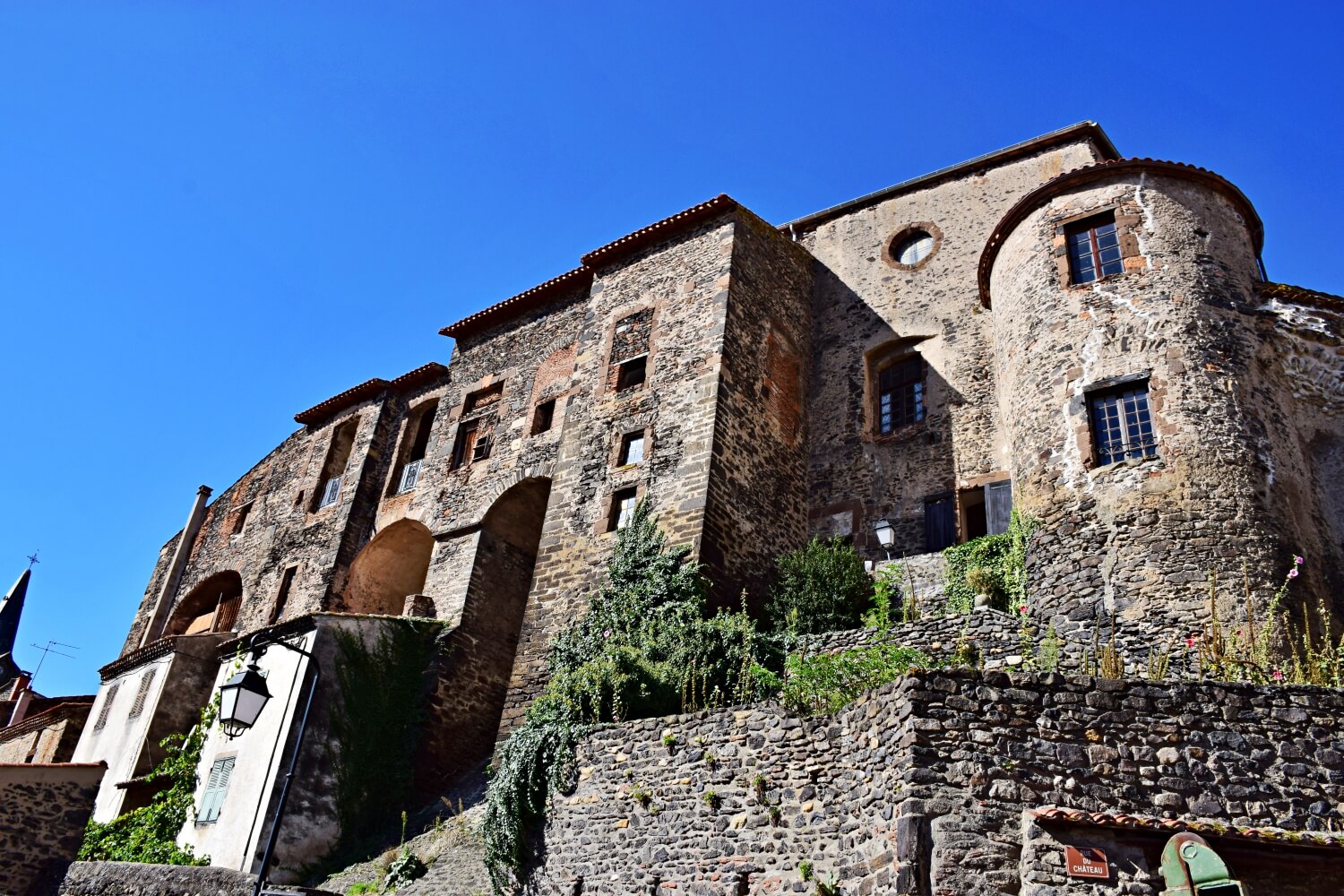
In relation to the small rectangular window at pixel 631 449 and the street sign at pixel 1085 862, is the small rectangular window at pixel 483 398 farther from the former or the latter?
the street sign at pixel 1085 862

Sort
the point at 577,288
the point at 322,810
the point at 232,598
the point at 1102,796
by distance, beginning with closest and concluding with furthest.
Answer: the point at 1102,796
the point at 322,810
the point at 577,288
the point at 232,598

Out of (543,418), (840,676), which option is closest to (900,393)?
(543,418)

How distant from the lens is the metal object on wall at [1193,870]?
7.84 meters

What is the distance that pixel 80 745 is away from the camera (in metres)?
21.8

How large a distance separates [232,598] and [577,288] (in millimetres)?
13879

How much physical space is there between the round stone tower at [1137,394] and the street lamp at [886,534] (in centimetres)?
281

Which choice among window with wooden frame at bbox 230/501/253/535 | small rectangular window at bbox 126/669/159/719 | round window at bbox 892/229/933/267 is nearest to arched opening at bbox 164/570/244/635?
window with wooden frame at bbox 230/501/253/535

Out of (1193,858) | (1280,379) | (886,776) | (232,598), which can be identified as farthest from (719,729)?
(232,598)

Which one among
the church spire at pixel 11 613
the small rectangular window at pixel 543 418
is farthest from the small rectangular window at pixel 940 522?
the church spire at pixel 11 613

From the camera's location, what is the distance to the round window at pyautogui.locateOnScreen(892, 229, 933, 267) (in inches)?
854

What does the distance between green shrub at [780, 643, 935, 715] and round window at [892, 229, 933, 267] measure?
12.6 m

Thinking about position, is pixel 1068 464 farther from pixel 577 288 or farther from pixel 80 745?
pixel 80 745

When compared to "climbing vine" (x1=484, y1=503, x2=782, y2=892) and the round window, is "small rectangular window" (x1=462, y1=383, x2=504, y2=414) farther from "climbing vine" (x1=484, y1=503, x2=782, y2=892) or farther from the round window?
the round window

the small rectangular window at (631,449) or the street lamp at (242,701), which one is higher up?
the small rectangular window at (631,449)
